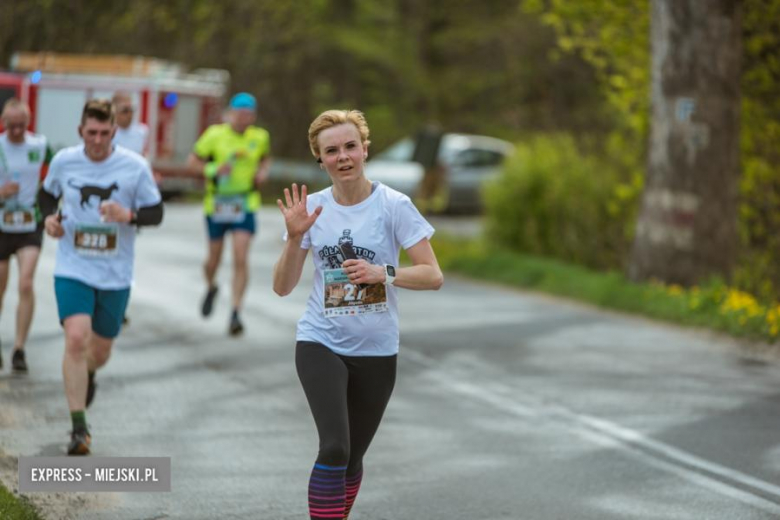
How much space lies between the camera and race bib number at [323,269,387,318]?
248 inches

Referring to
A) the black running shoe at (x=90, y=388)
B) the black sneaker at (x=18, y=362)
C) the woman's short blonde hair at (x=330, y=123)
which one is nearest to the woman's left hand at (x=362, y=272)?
the woman's short blonde hair at (x=330, y=123)

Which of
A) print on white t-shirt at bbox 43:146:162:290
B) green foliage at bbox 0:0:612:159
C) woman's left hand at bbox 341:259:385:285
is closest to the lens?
woman's left hand at bbox 341:259:385:285

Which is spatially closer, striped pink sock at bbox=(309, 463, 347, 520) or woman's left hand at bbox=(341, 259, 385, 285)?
striped pink sock at bbox=(309, 463, 347, 520)

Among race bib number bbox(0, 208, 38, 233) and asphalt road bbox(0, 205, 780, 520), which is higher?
race bib number bbox(0, 208, 38, 233)

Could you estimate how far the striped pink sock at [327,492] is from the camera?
604cm

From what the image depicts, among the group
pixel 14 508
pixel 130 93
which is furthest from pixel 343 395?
pixel 130 93

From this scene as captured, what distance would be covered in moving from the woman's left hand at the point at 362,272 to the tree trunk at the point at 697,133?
37.8ft

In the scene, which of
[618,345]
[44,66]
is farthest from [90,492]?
[44,66]

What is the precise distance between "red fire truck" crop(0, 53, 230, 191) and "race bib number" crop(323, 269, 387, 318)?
2134 centimetres

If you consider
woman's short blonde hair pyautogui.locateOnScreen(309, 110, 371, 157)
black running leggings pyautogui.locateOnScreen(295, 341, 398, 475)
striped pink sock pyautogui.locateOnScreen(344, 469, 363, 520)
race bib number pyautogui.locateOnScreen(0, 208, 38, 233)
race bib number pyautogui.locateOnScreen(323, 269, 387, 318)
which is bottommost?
striped pink sock pyautogui.locateOnScreen(344, 469, 363, 520)

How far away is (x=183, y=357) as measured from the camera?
12.6 m

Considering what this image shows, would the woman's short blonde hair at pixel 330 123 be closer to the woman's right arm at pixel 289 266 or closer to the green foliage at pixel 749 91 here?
the woman's right arm at pixel 289 266

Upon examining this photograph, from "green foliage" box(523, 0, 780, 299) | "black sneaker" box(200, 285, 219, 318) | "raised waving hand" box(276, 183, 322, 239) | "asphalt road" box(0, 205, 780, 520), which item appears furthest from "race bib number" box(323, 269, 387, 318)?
"green foliage" box(523, 0, 780, 299)

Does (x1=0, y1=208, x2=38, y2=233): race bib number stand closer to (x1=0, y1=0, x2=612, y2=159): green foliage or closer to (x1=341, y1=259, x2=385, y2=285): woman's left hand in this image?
(x1=341, y1=259, x2=385, y2=285): woman's left hand
